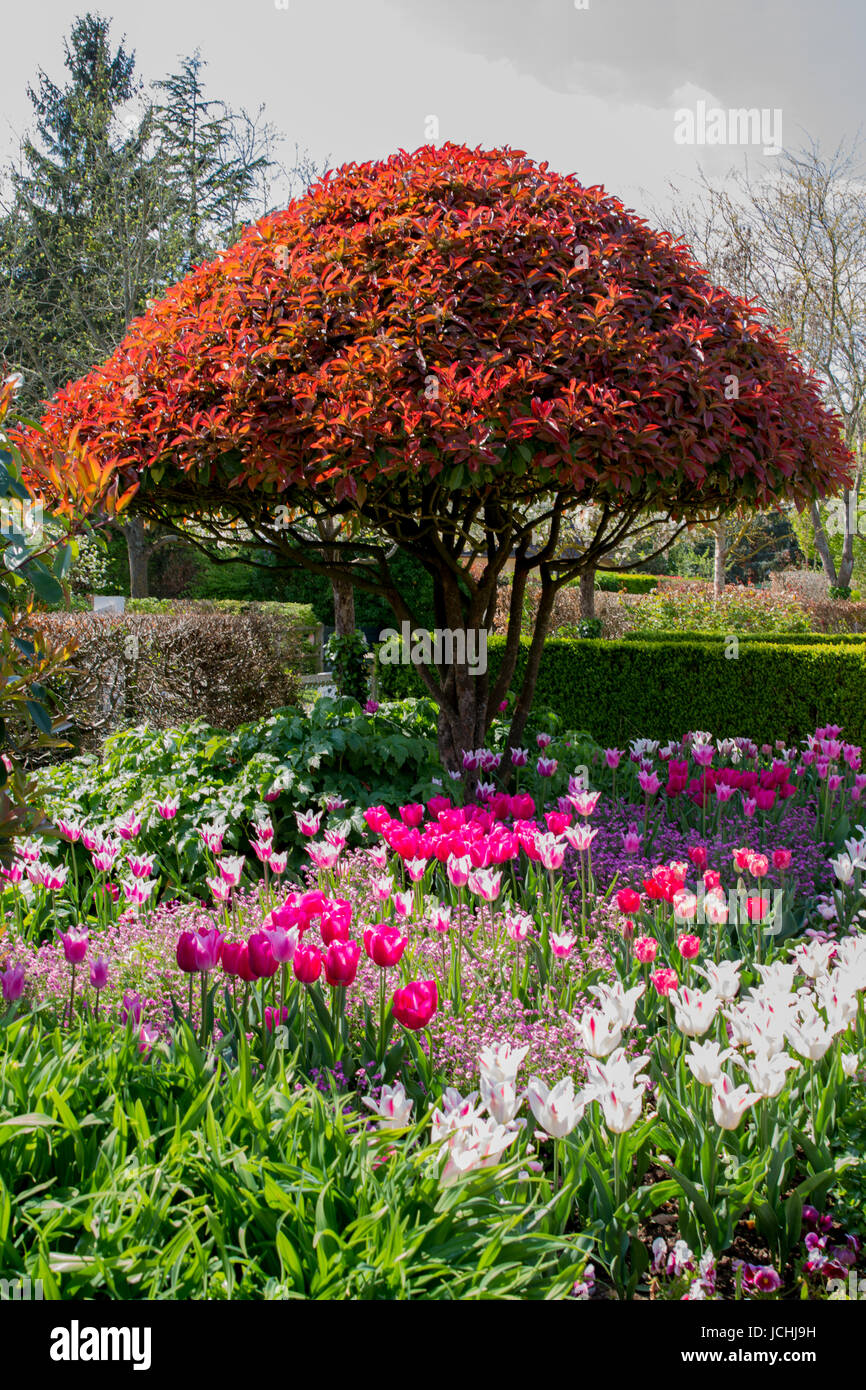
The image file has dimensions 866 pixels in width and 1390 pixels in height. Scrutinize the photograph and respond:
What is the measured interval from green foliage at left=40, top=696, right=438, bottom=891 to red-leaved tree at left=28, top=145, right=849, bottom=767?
91 cm

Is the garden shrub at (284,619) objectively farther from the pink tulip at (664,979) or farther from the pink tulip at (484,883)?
the pink tulip at (664,979)

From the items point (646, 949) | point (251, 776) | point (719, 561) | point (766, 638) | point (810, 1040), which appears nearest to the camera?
point (810, 1040)

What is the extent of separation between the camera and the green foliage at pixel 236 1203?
1550 mm

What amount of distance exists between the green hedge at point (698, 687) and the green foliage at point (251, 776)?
3469 mm

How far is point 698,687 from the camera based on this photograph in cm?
870

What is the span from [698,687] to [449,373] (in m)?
5.54

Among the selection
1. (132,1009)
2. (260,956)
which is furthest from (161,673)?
(260,956)

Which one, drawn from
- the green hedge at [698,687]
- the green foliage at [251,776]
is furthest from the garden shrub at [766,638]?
the green foliage at [251,776]

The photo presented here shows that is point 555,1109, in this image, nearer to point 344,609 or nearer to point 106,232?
point 344,609

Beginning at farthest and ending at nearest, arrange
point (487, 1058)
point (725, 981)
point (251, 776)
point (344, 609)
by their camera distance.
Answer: point (344, 609)
point (251, 776)
point (725, 981)
point (487, 1058)

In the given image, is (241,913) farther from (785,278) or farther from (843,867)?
(785,278)

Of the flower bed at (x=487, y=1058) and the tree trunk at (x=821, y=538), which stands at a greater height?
the tree trunk at (x=821, y=538)

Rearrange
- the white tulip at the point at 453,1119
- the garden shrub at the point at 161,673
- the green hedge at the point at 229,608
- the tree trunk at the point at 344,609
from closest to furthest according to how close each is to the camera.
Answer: the white tulip at the point at 453,1119 < the garden shrub at the point at 161,673 < the tree trunk at the point at 344,609 < the green hedge at the point at 229,608
